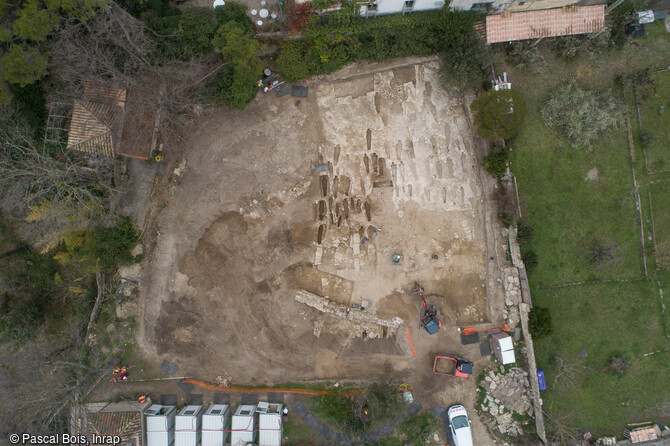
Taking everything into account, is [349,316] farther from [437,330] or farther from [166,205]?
[166,205]

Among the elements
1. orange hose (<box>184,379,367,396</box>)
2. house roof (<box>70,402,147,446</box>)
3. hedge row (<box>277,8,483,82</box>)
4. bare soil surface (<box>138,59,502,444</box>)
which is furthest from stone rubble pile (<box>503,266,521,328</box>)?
house roof (<box>70,402,147,446</box>)

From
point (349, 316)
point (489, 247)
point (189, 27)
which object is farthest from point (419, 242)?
point (189, 27)

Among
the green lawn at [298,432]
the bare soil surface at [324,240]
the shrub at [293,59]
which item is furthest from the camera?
the green lawn at [298,432]

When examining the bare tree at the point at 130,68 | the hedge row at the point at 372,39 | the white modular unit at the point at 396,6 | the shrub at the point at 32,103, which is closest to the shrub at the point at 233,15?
the hedge row at the point at 372,39

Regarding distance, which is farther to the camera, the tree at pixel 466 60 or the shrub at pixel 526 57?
the shrub at pixel 526 57

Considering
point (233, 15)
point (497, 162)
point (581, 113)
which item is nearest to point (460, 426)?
point (497, 162)

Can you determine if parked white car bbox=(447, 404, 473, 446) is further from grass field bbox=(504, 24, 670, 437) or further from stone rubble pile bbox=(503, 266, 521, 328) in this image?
stone rubble pile bbox=(503, 266, 521, 328)

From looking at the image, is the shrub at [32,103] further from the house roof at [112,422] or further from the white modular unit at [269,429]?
the white modular unit at [269,429]
